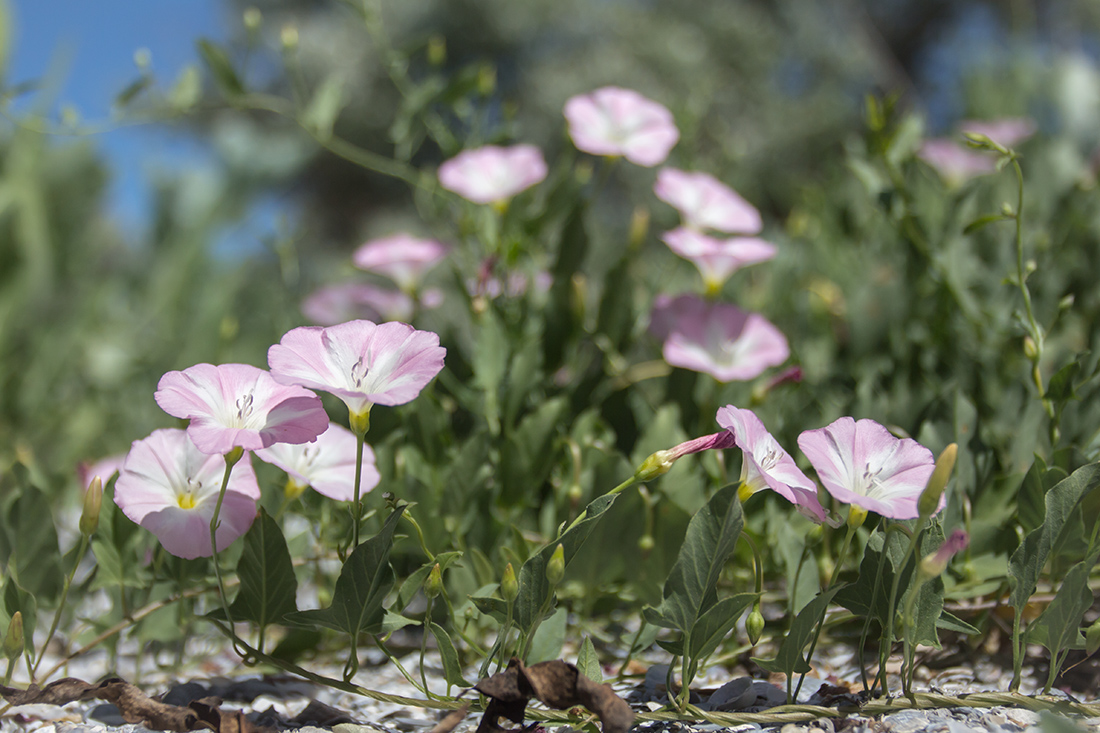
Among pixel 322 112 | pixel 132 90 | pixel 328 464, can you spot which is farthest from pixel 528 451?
pixel 132 90

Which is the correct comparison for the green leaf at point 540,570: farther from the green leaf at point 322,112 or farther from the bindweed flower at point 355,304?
the green leaf at point 322,112

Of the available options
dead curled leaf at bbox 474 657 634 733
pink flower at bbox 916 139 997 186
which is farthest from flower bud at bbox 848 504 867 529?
pink flower at bbox 916 139 997 186

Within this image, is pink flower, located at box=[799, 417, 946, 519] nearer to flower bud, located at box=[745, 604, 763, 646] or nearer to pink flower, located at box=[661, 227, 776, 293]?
flower bud, located at box=[745, 604, 763, 646]

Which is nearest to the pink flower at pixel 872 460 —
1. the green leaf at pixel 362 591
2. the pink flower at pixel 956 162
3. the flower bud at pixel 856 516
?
the flower bud at pixel 856 516

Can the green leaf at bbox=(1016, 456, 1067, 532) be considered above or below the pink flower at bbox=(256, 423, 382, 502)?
below

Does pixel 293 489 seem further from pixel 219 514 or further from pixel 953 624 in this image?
pixel 953 624

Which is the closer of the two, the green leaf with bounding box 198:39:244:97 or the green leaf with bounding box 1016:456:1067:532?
the green leaf with bounding box 1016:456:1067:532
